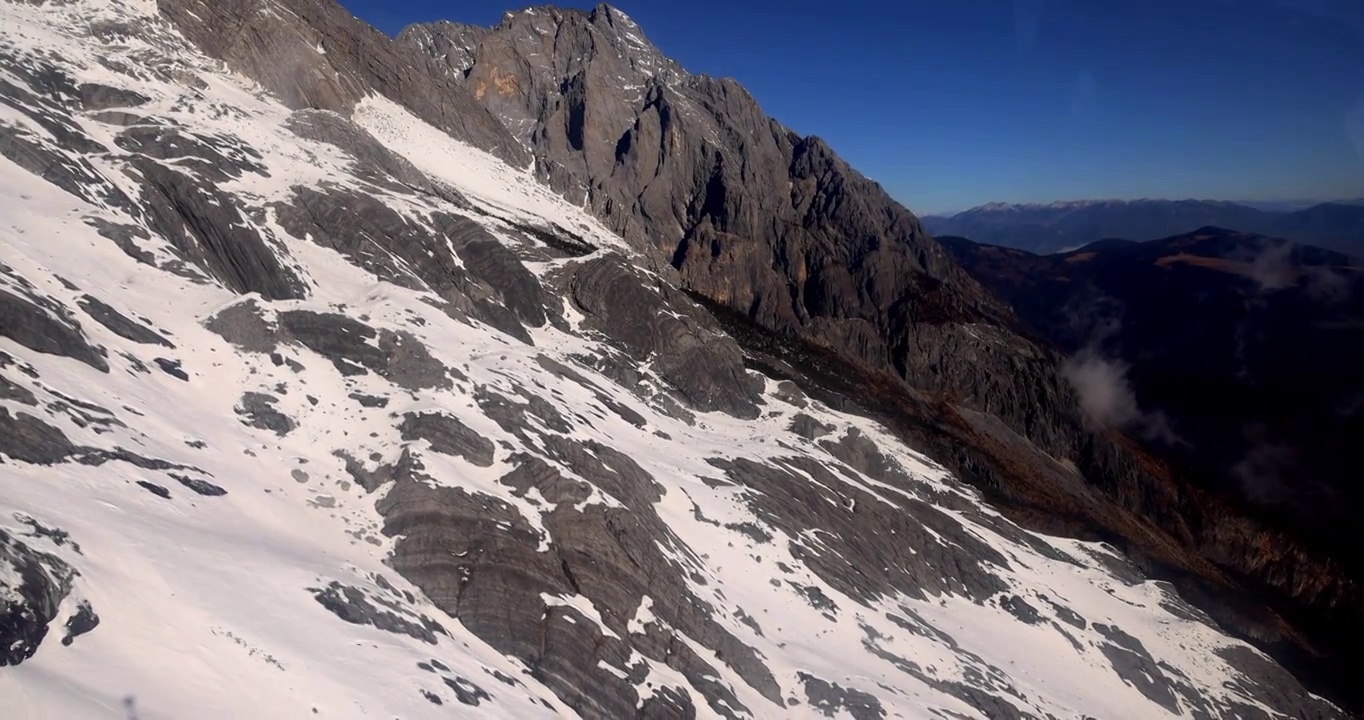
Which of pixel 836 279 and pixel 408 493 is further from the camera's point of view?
pixel 836 279

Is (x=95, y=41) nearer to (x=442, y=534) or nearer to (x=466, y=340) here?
(x=466, y=340)

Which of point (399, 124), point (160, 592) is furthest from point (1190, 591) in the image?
point (399, 124)

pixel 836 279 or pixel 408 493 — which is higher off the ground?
pixel 836 279

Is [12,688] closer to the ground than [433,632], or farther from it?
farther from it

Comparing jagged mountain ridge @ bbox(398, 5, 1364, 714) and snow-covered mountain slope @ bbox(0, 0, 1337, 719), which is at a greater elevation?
jagged mountain ridge @ bbox(398, 5, 1364, 714)

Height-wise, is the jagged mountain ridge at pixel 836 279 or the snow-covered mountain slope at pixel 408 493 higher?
the jagged mountain ridge at pixel 836 279
